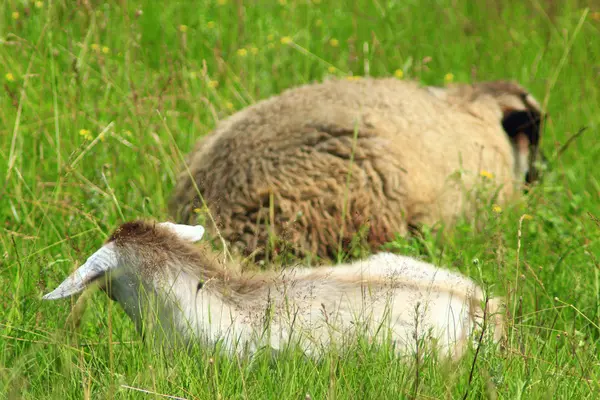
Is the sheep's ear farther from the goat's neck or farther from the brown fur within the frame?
the goat's neck

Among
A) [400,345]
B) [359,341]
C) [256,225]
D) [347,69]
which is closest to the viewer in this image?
[359,341]

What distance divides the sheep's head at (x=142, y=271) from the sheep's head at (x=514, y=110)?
3.06 meters

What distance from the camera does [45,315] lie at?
3510 millimetres

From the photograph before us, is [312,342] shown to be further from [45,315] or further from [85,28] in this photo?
[85,28]

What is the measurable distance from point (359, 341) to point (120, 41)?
14.0 ft

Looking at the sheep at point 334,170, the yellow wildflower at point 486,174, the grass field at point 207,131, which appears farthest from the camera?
the yellow wildflower at point 486,174

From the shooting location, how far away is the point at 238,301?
3.31 metres

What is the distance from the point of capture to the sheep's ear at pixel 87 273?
3182mm

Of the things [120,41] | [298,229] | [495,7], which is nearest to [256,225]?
[298,229]

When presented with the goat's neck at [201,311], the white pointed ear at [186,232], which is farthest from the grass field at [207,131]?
the white pointed ear at [186,232]

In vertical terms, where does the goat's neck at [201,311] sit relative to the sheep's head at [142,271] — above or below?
below

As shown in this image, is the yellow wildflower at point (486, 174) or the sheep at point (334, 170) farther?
the yellow wildflower at point (486, 174)

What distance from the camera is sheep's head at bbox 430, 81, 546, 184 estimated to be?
19.6 feet

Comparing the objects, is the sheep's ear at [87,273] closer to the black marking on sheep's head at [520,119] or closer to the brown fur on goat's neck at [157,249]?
the brown fur on goat's neck at [157,249]
